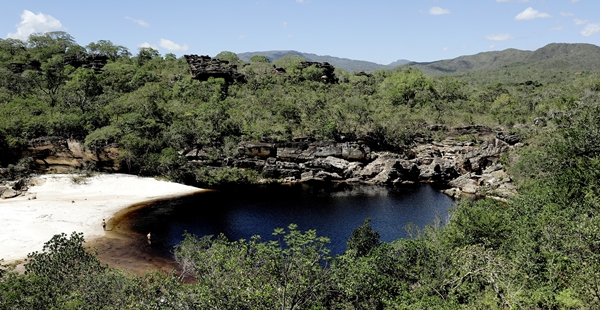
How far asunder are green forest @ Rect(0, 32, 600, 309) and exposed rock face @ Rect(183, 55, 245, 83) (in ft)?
10.3

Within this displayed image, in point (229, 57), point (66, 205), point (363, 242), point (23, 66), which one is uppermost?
point (229, 57)

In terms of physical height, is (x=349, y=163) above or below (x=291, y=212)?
above

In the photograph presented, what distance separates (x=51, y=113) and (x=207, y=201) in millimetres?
35950

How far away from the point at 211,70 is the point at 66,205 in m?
61.2

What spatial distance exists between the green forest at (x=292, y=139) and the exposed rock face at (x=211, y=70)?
3.14 meters

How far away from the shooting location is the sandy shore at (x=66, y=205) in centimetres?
3994

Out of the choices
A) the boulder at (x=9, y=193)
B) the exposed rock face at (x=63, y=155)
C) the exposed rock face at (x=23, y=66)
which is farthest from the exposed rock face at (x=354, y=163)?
the exposed rock face at (x=23, y=66)

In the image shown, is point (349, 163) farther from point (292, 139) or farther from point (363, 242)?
point (363, 242)

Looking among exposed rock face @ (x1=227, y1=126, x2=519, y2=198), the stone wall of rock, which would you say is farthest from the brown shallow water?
exposed rock face @ (x1=227, y1=126, x2=519, y2=198)

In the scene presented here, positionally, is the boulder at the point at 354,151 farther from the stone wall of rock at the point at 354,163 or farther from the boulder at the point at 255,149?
the boulder at the point at 255,149

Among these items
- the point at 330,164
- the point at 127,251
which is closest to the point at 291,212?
the point at 127,251

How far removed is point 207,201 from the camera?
58562 millimetres

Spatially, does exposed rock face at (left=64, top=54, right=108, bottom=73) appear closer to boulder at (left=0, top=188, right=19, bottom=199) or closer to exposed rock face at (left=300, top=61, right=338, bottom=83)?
boulder at (left=0, top=188, right=19, bottom=199)

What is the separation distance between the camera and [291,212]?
53062 millimetres
